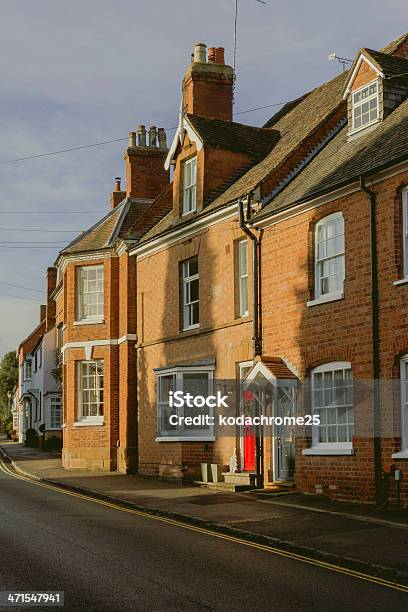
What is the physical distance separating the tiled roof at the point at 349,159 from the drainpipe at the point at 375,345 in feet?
2.39

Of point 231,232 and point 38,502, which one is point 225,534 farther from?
point 231,232

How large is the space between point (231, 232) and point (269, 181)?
6.05 ft

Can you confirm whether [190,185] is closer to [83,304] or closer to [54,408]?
[83,304]

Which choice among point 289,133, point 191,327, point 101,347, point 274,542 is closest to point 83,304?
point 101,347

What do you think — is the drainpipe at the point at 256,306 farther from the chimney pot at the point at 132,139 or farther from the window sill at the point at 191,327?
the chimney pot at the point at 132,139

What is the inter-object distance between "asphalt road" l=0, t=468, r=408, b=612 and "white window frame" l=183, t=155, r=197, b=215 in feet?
43.2

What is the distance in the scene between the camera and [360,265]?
18.5m

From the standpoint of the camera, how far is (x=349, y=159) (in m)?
20.1

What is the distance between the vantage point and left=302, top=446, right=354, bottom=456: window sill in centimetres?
1845

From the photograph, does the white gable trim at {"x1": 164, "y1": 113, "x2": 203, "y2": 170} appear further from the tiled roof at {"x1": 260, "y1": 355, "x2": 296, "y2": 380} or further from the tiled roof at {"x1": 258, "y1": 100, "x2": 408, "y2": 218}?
the tiled roof at {"x1": 260, "y1": 355, "x2": 296, "y2": 380}

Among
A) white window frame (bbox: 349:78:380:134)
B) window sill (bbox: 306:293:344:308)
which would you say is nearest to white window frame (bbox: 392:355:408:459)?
window sill (bbox: 306:293:344:308)

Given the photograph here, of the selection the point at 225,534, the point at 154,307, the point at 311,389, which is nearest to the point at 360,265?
the point at 311,389

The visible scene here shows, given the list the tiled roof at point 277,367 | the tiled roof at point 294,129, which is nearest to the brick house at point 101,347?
the tiled roof at point 294,129

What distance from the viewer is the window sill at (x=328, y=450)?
18453 millimetres
